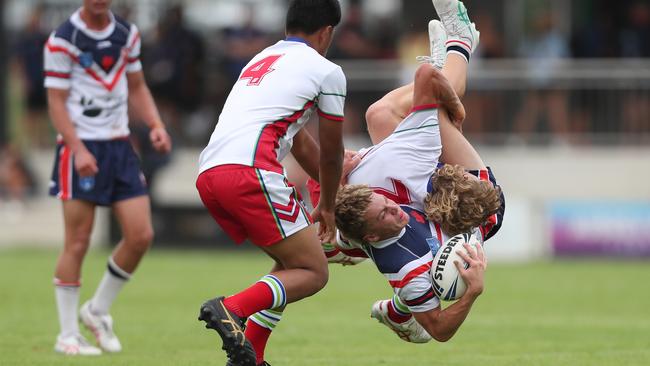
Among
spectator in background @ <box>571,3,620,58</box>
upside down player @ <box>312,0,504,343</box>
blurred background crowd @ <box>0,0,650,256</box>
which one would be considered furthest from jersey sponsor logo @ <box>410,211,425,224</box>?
spectator in background @ <box>571,3,620,58</box>

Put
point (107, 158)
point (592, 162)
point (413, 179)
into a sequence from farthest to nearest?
point (592, 162)
point (107, 158)
point (413, 179)

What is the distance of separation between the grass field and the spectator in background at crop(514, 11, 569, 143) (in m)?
2.54

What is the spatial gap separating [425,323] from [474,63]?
491 inches

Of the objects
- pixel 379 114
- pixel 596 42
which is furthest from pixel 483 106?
pixel 379 114

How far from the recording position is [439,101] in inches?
311

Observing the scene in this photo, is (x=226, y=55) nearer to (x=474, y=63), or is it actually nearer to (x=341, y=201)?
(x=474, y=63)

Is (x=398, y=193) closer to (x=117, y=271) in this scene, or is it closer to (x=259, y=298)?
(x=259, y=298)

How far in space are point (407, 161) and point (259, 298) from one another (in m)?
1.39

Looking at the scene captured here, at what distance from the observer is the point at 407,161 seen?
25.8ft

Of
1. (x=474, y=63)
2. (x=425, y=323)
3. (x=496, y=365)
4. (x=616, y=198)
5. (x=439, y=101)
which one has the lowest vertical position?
(x=616, y=198)

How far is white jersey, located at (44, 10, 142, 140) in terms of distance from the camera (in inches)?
364

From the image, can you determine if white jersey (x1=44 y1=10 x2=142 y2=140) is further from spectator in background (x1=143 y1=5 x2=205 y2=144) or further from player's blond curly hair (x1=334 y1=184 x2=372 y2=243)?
spectator in background (x1=143 y1=5 x2=205 y2=144)

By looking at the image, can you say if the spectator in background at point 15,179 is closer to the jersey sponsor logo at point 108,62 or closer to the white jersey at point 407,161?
the jersey sponsor logo at point 108,62

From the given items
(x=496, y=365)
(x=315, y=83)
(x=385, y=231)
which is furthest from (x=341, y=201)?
(x=496, y=365)
